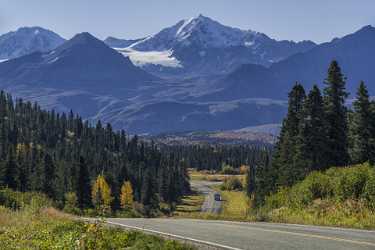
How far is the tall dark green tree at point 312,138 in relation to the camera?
2437 inches

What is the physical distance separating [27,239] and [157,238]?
3.75 m

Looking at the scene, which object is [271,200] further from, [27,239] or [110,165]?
[110,165]

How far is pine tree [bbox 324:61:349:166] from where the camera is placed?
62.3 m

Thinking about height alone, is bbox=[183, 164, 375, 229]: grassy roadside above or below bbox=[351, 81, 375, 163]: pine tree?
below

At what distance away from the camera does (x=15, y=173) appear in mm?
89750

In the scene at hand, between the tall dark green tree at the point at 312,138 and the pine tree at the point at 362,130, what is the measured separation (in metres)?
4.08

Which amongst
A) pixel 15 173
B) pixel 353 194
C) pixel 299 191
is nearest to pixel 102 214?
pixel 353 194

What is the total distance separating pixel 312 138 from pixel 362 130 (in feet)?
21.4

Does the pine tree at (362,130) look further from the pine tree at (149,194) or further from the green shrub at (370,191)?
the pine tree at (149,194)

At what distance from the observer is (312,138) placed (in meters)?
61.9

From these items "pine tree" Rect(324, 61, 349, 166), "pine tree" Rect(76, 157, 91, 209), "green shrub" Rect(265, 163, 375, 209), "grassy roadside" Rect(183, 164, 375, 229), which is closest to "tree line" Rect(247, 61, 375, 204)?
"pine tree" Rect(324, 61, 349, 166)

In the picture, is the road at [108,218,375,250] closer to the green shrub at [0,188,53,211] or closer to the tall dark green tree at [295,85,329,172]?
the green shrub at [0,188,53,211]

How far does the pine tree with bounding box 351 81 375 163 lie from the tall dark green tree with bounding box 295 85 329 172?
408 centimetres

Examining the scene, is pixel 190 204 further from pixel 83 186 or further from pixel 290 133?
pixel 290 133
